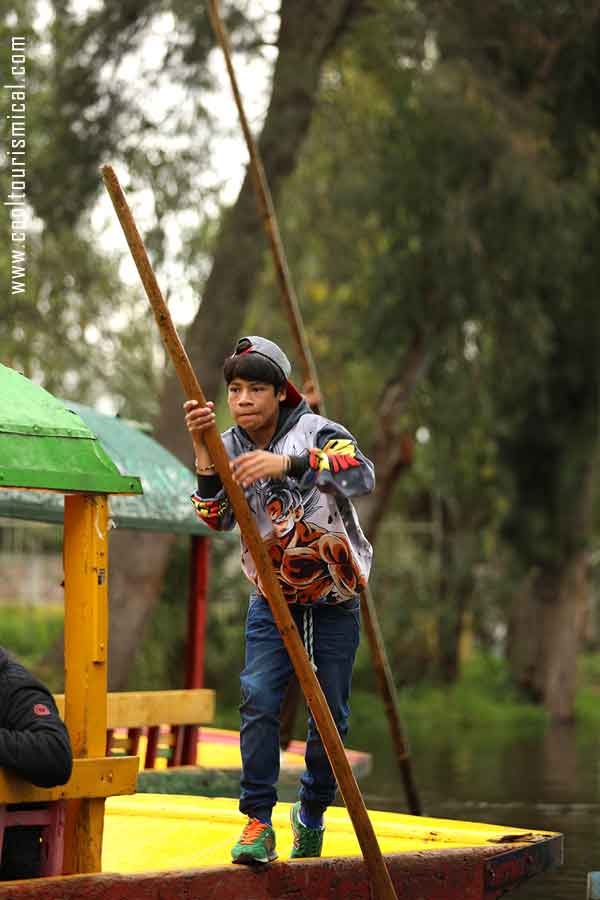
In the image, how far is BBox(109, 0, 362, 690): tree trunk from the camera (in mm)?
15289

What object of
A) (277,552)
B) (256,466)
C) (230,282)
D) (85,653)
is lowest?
(85,653)

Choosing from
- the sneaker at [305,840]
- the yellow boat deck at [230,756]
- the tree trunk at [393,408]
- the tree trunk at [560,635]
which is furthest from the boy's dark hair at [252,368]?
the tree trunk at [560,635]

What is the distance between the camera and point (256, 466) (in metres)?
5.34

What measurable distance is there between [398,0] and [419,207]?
1.92 metres

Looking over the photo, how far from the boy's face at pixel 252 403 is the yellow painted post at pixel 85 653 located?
1.70ft

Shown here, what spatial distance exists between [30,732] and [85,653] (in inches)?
17.5

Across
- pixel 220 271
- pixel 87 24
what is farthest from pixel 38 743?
pixel 87 24

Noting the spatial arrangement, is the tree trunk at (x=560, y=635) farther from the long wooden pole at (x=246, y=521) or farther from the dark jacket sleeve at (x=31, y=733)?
the dark jacket sleeve at (x=31, y=733)

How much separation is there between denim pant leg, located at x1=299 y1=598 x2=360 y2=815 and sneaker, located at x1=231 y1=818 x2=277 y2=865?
314 millimetres

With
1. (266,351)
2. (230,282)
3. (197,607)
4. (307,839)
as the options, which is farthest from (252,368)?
(230,282)

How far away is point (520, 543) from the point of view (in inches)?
913

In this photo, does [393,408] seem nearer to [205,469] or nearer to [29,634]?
[29,634]

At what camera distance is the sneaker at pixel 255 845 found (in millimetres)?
5645

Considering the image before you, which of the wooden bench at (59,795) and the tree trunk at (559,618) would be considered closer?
the wooden bench at (59,795)
